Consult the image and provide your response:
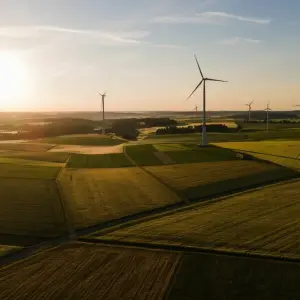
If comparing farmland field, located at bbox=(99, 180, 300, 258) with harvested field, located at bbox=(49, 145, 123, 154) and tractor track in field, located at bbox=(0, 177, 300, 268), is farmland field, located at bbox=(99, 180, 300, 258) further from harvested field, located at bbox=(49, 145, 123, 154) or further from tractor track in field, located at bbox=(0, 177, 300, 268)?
harvested field, located at bbox=(49, 145, 123, 154)

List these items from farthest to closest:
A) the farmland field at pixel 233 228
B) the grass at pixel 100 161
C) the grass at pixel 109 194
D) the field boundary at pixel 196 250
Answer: the grass at pixel 100 161, the grass at pixel 109 194, the farmland field at pixel 233 228, the field boundary at pixel 196 250

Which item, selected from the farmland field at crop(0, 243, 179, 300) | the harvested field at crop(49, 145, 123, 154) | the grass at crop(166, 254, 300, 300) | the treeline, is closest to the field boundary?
the grass at crop(166, 254, 300, 300)

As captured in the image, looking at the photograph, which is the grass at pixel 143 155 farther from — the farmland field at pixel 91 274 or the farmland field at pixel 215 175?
the farmland field at pixel 91 274

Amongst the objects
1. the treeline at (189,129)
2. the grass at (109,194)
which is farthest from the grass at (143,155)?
the treeline at (189,129)

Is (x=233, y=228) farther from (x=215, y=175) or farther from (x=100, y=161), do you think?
(x=100, y=161)

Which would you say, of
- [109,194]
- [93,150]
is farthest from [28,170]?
[93,150]

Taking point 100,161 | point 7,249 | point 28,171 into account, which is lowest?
point 7,249

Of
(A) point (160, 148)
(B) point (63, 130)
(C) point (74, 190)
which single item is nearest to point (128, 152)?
(A) point (160, 148)

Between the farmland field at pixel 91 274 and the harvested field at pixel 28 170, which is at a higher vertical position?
the harvested field at pixel 28 170
